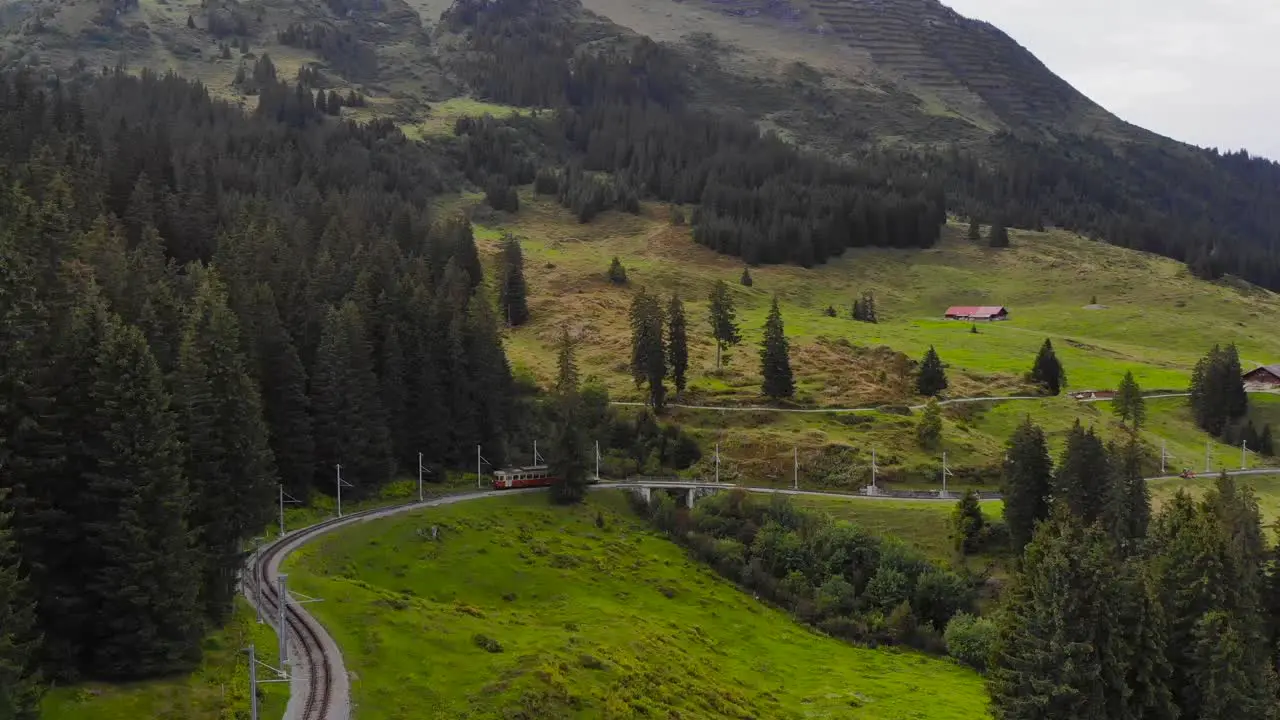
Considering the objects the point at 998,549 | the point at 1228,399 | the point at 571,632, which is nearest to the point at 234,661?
the point at 571,632

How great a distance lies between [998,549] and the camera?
97.4 metres

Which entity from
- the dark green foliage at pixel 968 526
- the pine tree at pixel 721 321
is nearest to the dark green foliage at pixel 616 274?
the pine tree at pixel 721 321

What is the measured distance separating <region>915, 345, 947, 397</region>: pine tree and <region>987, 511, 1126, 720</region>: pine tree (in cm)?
8732

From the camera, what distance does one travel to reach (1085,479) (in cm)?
9306

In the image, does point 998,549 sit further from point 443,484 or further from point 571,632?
point 443,484

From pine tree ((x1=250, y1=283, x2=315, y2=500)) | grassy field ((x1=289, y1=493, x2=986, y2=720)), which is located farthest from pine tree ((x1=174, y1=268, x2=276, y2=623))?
pine tree ((x1=250, y1=283, x2=315, y2=500))

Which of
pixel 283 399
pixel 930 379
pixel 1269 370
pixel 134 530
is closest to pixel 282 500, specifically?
pixel 283 399

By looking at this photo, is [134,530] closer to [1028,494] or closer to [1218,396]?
[1028,494]

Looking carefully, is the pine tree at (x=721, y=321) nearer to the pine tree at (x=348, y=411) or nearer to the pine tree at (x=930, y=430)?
the pine tree at (x=930, y=430)

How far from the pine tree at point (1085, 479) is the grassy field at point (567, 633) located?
19636mm

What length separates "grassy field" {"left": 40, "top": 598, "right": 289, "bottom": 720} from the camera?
141 feet

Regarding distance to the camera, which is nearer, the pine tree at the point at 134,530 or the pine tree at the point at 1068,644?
the pine tree at the point at 134,530

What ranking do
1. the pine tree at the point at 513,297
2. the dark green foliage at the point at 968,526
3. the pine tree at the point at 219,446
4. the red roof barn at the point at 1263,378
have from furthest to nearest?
the pine tree at the point at 513,297 < the red roof barn at the point at 1263,378 < the dark green foliage at the point at 968,526 < the pine tree at the point at 219,446

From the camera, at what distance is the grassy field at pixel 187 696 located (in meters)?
42.8
